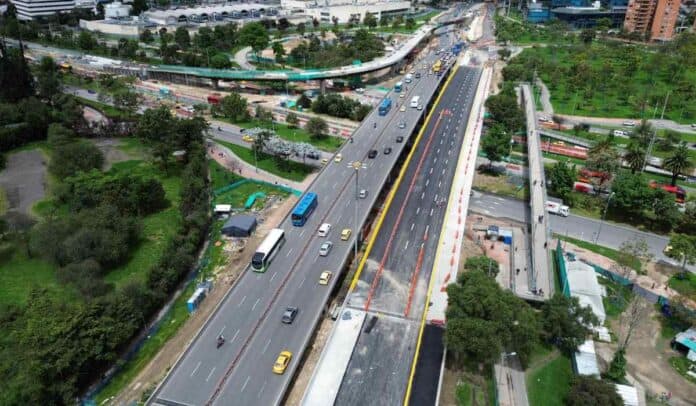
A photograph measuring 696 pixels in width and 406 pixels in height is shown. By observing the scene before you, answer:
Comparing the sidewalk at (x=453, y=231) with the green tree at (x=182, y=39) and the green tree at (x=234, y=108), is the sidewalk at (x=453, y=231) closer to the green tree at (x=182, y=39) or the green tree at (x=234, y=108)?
the green tree at (x=234, y=108)

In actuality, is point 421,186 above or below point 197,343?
above

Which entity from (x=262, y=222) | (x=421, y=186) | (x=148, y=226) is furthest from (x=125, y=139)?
(x=421, y=186)

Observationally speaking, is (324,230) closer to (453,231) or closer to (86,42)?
(453,231)

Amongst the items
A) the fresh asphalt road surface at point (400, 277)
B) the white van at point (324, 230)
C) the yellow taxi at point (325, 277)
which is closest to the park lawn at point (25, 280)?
the yellow taxi at point (325, 277)

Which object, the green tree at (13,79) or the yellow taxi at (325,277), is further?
the green tree at (13,79)

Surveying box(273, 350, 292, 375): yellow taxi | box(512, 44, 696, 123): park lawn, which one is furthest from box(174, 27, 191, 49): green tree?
box(273, 350, 292, 375): yellow taxi

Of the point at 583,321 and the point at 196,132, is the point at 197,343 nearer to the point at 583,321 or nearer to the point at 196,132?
the point at 583,321
